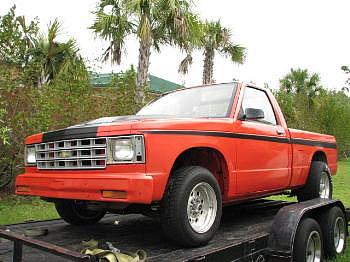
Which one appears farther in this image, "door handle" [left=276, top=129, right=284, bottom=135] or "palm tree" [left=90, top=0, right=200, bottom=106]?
"palm tree" [left=90, top=0, right=200, bottom=106]

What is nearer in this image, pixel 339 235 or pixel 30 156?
pixel 30 156

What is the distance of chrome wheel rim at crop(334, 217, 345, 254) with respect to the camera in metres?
5.29

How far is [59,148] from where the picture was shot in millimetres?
4074

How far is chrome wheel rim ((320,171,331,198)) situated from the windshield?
7.55 ft

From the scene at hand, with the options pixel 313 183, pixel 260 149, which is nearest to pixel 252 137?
pixel 260 149

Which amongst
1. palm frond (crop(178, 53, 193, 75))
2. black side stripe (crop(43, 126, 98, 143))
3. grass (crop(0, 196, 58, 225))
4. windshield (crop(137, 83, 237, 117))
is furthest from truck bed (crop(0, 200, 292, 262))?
palm frond (crop(178, 53, 193, 75))

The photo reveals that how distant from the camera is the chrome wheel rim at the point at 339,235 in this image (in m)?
5.29

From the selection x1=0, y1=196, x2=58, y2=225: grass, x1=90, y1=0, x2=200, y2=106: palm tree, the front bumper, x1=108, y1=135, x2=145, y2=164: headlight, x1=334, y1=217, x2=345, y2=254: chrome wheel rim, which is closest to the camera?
the front bumper

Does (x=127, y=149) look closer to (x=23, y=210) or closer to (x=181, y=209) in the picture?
(x=181, y=209)

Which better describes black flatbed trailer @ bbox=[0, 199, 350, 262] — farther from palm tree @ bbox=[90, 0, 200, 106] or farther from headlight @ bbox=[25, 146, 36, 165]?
palm tree @ bbox=[90, 0, 200, 106]

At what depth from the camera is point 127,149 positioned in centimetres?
368

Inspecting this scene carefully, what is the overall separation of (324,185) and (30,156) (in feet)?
14.1

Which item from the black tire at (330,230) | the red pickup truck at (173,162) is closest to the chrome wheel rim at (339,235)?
the black tire at (330,230)

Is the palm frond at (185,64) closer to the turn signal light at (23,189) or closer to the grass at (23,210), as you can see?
the grass at (23,210)
